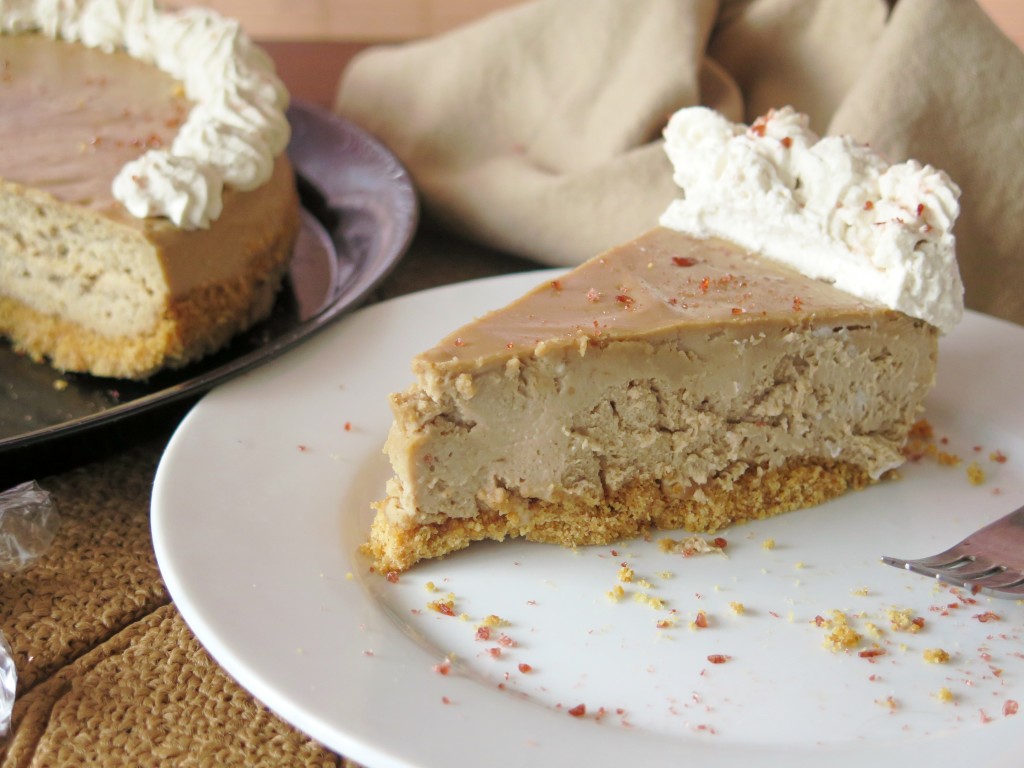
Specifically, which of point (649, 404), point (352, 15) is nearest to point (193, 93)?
point (649, 404)

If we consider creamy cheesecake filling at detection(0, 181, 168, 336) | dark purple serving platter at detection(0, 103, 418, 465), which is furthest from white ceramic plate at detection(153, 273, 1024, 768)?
creamy cheesecake filling at detection(0, 181, 168, 336)

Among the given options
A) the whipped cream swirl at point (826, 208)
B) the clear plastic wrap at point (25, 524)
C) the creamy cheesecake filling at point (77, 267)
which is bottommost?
the clear plastic wrap at point (25, 524)

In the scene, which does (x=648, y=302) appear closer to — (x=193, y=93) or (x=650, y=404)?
(x=650, y=404)

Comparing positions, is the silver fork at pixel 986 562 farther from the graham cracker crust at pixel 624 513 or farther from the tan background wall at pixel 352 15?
the tan background wall at pixel 352 15

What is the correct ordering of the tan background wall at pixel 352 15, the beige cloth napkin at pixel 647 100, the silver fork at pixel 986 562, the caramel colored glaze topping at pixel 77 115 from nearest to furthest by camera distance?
the silver fork at pixel 986 562 → the caramel colored glaze topping at pixel 77 115 → the beige cloth napkin at pixel 647 100 → the tan background wall at pixel 352 15

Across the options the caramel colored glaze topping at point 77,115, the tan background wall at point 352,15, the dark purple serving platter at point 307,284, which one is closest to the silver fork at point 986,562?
the dark purple serving platter at point 307,284

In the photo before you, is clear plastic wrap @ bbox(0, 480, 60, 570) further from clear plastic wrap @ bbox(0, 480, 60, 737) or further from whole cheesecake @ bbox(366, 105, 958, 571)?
whole cheesecake @ bbox(366, 105, 958, 571)

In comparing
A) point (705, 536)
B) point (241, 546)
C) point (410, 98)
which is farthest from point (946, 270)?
point (410, 98)
